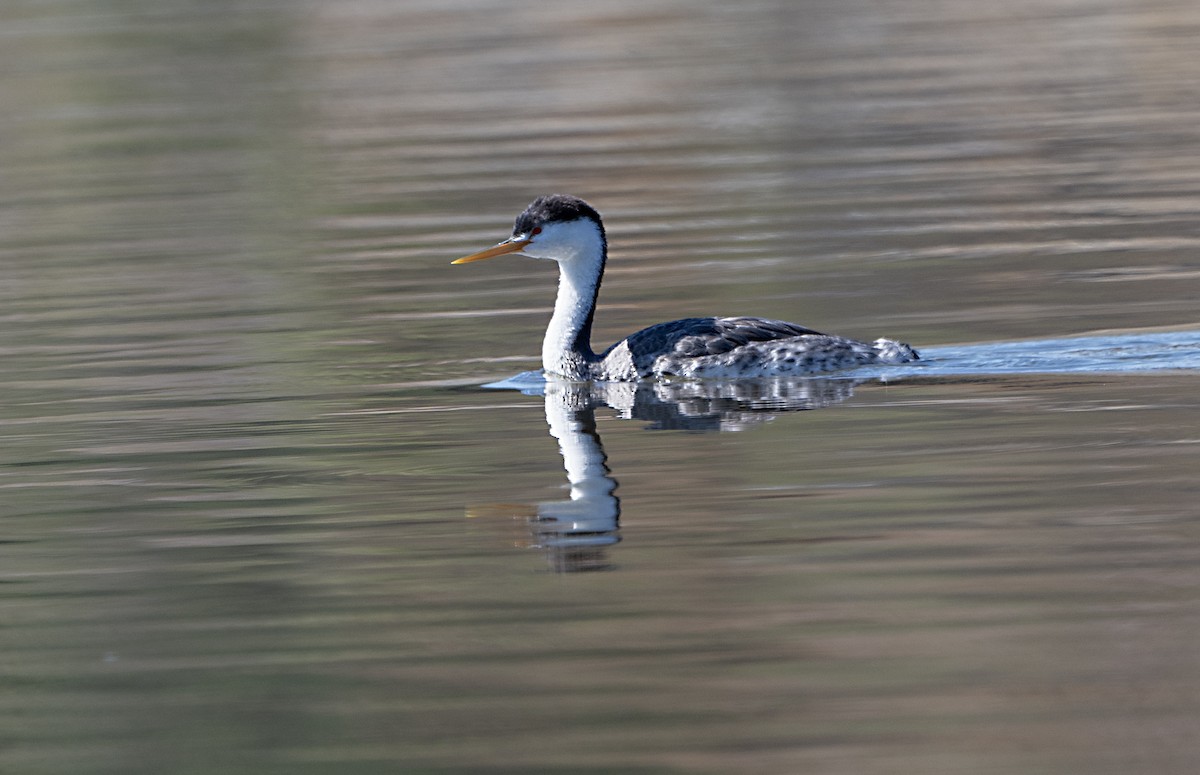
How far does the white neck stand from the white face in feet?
0.04

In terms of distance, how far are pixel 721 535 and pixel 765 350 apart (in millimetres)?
3962

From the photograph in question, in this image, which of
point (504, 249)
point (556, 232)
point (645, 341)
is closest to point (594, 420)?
point (645, 341)

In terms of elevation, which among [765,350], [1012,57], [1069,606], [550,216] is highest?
[1012,57]

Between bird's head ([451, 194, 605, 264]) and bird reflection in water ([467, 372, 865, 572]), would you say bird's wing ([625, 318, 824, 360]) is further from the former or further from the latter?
bird's head ([451, 194, 605, 264])

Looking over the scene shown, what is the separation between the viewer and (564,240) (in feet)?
43.9

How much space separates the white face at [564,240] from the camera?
13.3 m

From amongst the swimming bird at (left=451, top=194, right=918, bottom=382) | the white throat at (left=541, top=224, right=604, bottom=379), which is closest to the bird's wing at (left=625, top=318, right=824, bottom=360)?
the swimming bird at (left=451, top=194, right=918, bottom=382)

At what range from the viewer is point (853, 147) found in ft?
83.0

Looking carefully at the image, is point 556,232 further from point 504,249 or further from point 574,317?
point 574,317

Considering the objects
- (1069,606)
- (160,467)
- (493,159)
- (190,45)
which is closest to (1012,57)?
(493,159)

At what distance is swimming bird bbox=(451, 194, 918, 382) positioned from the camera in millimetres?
12469

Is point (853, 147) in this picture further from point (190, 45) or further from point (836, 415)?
point (190, 45)

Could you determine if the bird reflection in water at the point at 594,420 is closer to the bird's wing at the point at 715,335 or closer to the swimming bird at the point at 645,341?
the swimming bird at the point at 645,341

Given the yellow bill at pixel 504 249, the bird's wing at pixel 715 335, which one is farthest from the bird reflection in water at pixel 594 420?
the yellow bill at pixel 504 249
